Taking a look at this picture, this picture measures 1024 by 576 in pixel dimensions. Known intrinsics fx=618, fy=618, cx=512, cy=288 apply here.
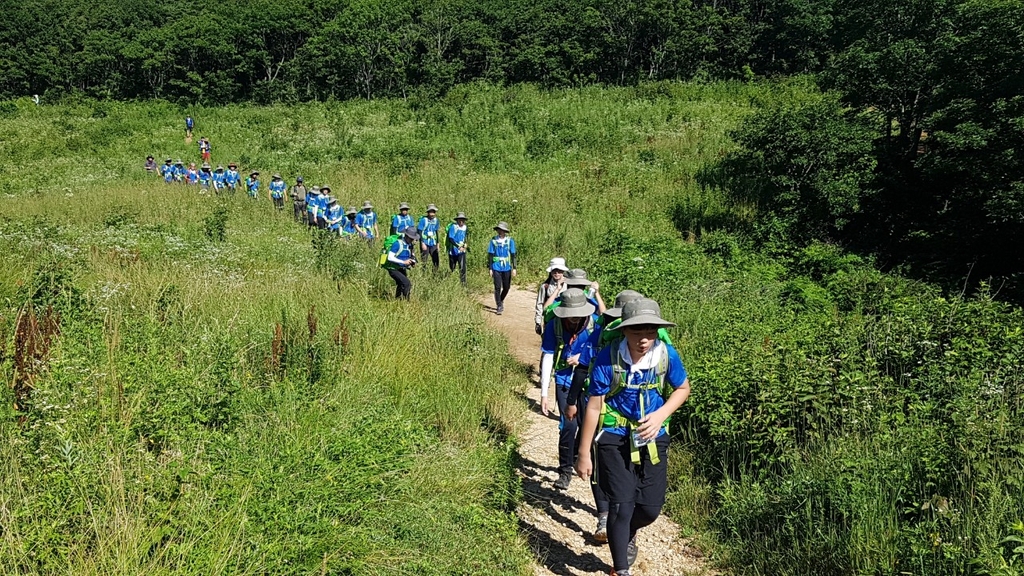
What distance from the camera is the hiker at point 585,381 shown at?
434 cm

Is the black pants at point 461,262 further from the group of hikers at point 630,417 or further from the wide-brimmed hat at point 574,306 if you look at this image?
the group of hikers at point 630,417

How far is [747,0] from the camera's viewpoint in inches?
2813

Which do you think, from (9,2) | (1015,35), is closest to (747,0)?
(1015,35)

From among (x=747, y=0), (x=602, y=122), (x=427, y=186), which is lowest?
(x=427, y=186)

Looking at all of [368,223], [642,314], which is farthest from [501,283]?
[642,314]

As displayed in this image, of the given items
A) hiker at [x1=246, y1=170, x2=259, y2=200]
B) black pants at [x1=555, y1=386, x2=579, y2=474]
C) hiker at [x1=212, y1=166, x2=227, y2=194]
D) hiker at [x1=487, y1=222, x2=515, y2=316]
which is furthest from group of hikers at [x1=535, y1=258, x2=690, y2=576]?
Answer: hiker at [x1=212, y1=166, x2=227, y2=194]

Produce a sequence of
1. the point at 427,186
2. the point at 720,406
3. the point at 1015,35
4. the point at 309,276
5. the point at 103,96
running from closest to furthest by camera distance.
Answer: the point at 720,406
the point at 309,276
the point at 1015,35
the point at 427,186
the point at 103,96

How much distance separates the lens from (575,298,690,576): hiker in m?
3.64

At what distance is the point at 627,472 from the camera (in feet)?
12.4

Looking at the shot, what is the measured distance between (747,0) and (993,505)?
80.3m

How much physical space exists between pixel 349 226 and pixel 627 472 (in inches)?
481

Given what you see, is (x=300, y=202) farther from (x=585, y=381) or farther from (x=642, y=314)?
(x=642, y=314)

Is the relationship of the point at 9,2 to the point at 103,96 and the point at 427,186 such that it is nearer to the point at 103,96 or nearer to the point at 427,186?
the point at 103,96

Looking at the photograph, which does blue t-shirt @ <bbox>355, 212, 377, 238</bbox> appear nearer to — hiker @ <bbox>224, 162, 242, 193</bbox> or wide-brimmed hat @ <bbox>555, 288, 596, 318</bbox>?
wide-brimmed hat @ <bbox>555, 288, 596, 318</bbox>
